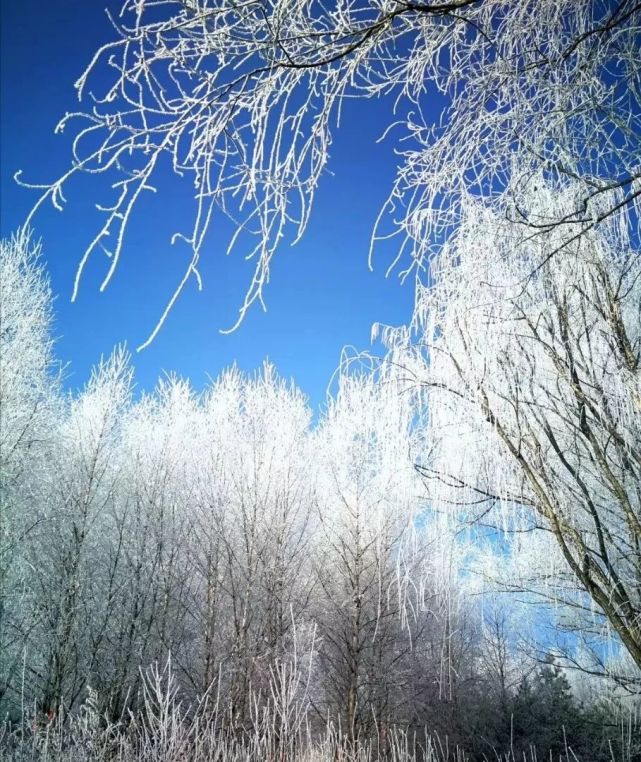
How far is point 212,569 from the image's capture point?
37.8ft

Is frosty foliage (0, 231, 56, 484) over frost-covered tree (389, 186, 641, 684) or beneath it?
over

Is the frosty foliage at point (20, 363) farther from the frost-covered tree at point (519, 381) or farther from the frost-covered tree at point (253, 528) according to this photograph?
the frost-covered tree at point (519, 381)

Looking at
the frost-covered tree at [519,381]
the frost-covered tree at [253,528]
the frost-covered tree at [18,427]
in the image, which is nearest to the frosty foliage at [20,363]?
the frost-covered tree at [18,427]

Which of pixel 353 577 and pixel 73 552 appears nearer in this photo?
pixel 73 552

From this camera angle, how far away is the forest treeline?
9.57m

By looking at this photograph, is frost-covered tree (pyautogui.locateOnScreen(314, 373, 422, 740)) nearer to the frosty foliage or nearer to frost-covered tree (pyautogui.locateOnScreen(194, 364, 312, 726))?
frost-covered tree (pyautogui.locateOnScreen(194, 364, 312, 726))

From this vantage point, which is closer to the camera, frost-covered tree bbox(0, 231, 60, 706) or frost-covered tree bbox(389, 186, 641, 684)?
frost-covered tree bbox(389, 186, 641, 684)

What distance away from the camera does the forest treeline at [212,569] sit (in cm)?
957

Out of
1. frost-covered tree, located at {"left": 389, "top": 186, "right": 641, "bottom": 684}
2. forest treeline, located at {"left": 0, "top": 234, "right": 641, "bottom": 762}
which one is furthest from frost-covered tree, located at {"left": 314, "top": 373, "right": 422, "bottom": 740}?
frost-covered tree, located at {"left": 389, "top": 186, "right": 641, "bottom": 684}

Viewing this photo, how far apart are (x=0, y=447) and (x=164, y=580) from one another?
464 cm

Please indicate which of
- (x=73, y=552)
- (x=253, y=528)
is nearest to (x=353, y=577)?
A: (x=253, y=528)

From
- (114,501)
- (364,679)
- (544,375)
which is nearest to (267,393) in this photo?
(114,501)

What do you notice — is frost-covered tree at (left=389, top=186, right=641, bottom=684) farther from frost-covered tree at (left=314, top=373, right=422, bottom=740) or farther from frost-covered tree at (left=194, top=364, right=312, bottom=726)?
frost-covered tree at (left=194, top=364, right=312, bottom=726)

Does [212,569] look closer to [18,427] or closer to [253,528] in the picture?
[253,528]
